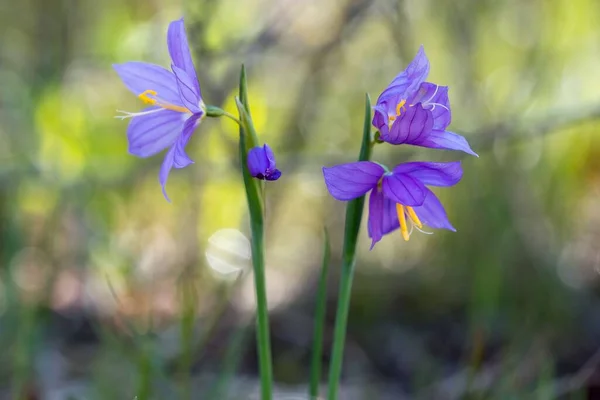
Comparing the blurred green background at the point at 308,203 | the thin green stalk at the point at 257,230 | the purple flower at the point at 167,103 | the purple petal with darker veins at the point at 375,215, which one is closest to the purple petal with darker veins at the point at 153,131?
the purple flower at the point at 167,103

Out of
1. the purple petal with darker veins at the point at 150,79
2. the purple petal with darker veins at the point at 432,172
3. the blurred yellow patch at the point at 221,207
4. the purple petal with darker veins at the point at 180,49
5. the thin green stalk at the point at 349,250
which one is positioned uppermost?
the purple petal with darker veins at the point at 180,49

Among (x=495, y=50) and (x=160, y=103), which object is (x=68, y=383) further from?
(x=495, y=50)

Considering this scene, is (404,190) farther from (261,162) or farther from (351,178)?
(261,162)

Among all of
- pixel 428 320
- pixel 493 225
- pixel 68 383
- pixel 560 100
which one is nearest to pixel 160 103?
pixel 68 383

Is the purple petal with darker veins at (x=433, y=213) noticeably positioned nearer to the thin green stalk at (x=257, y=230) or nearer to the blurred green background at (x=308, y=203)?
the thin green stalk at (x=257, y=230)

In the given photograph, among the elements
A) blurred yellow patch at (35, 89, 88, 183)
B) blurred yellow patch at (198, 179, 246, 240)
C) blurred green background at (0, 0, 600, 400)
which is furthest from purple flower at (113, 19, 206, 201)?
blurred yellow patch at (198, 179, 246, 240)

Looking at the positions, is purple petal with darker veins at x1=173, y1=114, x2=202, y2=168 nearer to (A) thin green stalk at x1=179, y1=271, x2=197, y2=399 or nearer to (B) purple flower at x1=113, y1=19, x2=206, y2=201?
(B) purple flower at x1=113, y1=19, x2=206, y2=201
